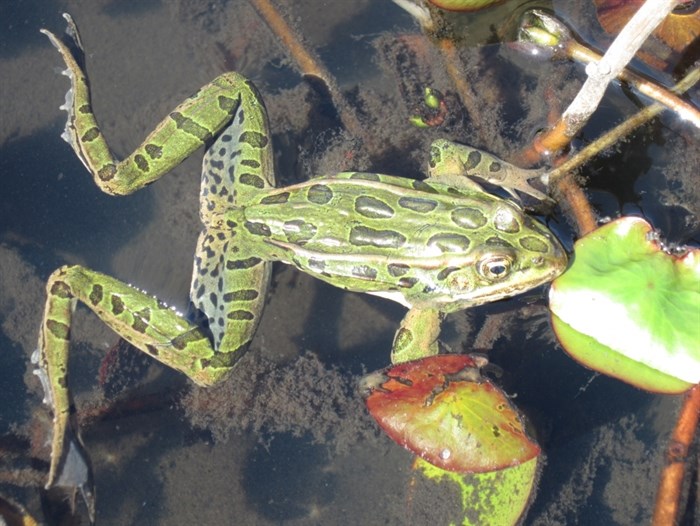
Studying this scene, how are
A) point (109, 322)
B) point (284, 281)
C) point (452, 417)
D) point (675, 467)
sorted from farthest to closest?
point (284, 281), point (109, 322), point (675, 467), point (452, 417)

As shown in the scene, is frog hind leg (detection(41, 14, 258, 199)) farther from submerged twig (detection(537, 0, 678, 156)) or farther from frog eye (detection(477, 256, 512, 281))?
submerged twig (detection(537, 0, 678, 156))

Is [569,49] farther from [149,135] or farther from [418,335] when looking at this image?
[149,135]

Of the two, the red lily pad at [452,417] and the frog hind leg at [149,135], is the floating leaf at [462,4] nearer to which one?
the frog hind leg at [149,135]

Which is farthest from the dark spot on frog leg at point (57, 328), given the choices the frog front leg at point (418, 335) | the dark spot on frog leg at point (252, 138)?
the frog front leg at point (418, 335)

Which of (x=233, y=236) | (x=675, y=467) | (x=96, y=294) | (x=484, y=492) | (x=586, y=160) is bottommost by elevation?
(x=484, y=492)

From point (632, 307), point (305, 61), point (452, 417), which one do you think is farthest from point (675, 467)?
point (305, 61)

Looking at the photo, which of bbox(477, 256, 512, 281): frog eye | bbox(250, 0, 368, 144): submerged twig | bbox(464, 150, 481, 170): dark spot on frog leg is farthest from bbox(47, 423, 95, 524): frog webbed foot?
bbox(464, 150, 481, 170): dark spot on frog leg
